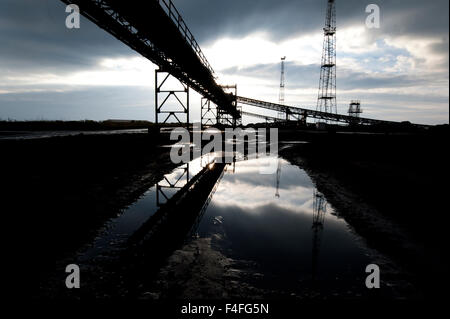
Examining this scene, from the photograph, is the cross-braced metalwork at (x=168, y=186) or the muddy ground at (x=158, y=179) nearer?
the muddy ground at (x=158, y=179)

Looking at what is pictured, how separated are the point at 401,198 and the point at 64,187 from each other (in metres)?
10.6

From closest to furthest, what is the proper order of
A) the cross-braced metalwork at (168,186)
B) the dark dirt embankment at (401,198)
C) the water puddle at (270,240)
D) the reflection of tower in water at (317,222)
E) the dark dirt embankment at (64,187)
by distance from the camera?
the water puddle at (270,240) < the reflection of tower in water at (317,222) < the dark dirt embankment at (401,198) < the dark dirt embankment at (64,187) < the cross-braced metalwork at (168,186)

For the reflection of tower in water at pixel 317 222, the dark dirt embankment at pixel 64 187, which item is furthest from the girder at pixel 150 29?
the reflection of tower in water at pixel 317 222

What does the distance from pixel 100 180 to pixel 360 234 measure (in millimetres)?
8439

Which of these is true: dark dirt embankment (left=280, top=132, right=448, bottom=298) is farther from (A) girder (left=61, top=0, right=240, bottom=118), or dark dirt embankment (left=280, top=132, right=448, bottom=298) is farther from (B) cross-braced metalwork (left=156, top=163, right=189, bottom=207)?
(A) girder (left=61, top=0, right=240, bottom=118)

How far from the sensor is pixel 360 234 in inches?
189

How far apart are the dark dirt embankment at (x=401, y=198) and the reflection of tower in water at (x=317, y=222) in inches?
12.8

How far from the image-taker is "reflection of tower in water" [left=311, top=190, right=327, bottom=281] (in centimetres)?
380

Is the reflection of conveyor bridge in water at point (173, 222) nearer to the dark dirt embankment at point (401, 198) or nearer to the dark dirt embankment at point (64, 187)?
the dark dirt embankment at point (64, 187)

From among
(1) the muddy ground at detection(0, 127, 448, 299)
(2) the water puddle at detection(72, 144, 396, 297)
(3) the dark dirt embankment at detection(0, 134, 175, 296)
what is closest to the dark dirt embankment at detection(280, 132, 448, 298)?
(1) the muddy ground at detection(0, 127, 448, 299)

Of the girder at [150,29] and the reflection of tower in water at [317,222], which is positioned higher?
the girder at [150,29]

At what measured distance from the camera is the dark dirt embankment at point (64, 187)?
4160mm
